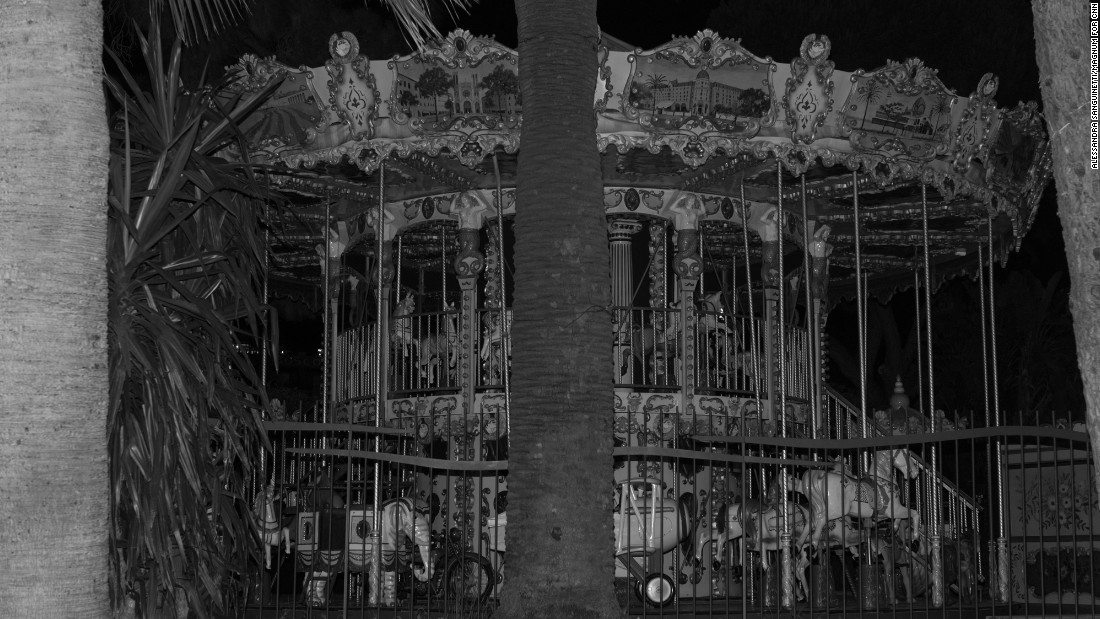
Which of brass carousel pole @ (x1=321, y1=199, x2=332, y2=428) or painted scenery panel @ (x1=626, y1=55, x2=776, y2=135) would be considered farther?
brass carousel pole @ (x1=321, y1=199, x2=332, y2=428)

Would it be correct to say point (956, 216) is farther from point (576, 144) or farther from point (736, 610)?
Result: point (576, 144)

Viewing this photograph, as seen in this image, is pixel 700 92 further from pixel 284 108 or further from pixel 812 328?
pixel 812 328

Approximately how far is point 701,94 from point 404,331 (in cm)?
509

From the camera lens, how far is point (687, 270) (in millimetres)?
15133

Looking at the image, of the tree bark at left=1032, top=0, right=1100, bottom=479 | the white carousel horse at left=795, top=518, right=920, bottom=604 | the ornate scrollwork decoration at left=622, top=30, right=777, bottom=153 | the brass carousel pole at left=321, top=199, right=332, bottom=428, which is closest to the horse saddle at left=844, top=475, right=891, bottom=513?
the white carousel horse at left=795, top=518, right=920, bottom=604

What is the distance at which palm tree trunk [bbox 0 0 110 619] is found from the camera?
4.51 m

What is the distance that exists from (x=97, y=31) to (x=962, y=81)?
74.6ft

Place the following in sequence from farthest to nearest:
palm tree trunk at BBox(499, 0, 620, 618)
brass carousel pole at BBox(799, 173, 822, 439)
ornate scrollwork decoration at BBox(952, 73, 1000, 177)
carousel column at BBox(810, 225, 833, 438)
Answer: carousel column at BBox(810, 225, 833, 438)
brass carousel pole at BBox(799, 173, 822, 439)
ornate scrollwork decoration at BBox(952, 73, 1000, 177)
palm tree trunk at BBox(499, 0, 620, 618)

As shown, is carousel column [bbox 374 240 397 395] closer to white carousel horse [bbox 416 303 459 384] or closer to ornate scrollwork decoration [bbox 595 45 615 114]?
white carousel horse [bbox 416 303 459 384]

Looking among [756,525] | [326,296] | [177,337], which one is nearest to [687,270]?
[756,525]

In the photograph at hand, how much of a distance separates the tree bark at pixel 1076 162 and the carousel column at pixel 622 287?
1067 centimetres

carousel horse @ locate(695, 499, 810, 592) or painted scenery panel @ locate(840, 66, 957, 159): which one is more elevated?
painted scenery panel @ locate(840, 66, 957, 159)

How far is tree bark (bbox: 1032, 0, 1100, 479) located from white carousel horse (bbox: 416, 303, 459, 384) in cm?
1091

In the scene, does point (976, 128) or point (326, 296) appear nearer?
point (976, 128)
